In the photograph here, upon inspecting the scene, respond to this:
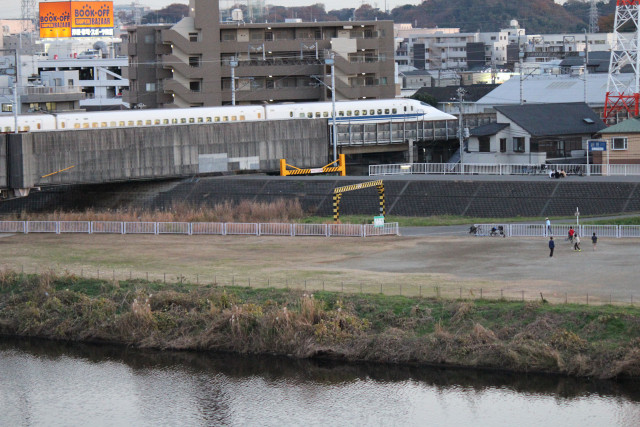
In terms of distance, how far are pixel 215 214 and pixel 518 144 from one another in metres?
19.1

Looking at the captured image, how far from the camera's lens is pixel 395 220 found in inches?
1877

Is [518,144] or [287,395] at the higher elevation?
[518,144]

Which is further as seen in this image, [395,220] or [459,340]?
[395,220]

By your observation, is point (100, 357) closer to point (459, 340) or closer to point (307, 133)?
point (459, 340)

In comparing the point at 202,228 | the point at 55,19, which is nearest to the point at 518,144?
the point at 202,228

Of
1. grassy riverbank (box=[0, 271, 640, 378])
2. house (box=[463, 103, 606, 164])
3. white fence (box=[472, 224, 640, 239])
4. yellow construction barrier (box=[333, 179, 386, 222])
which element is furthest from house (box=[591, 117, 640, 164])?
grassy riverbank (box=[0, 271, 640, 378])

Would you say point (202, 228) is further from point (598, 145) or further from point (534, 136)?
point (534, 136)

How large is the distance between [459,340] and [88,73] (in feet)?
294

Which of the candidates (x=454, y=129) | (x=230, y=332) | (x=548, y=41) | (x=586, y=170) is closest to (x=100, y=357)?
(x=230, y=332)

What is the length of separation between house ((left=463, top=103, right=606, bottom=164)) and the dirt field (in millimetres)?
18672

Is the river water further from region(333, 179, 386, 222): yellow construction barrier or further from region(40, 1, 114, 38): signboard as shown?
region(40, 1, 114, 38): signboard

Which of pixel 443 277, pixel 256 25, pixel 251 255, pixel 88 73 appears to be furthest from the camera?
pixel 88 73

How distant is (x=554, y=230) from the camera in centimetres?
4144

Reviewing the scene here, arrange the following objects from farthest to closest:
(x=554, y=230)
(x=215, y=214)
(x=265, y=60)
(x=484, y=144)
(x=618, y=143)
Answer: (x=265, y=60)
(x=484, y=144)
(x=618, y=143)
(x=215, y=214)
(x=554, y=230)
